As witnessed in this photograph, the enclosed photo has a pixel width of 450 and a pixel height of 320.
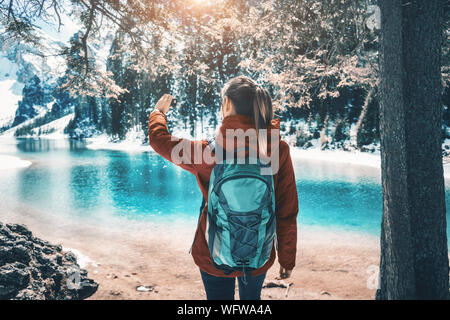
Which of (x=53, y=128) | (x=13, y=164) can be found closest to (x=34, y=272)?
(x=13, y=164)

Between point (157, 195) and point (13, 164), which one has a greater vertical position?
point (13, 164)

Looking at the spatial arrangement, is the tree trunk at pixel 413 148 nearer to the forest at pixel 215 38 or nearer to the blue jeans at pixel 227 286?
the blue jeans at pixel 227 286

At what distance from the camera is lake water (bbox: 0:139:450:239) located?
951 cm

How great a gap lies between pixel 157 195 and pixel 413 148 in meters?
11.4

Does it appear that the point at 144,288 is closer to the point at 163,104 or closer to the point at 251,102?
the point at 163,104

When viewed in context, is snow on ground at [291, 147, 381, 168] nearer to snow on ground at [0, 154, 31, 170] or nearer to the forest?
the forest

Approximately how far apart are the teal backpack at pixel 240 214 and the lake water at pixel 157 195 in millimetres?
7336

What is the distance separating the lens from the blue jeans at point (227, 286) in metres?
1.77

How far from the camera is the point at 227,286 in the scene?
1.80m

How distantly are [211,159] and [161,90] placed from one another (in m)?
47.1

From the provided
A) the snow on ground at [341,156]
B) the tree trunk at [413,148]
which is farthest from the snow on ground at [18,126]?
the tree trunk at [413,148]

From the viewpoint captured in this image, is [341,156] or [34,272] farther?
[341,156]

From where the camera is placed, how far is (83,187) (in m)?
14.8
